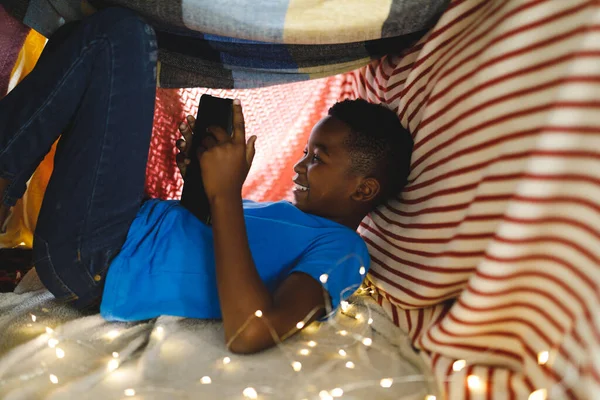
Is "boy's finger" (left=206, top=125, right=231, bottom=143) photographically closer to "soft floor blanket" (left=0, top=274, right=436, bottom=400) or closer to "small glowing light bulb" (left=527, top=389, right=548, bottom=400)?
"soft floor blanket" (left=0, top=274, right=436, bottom=400)

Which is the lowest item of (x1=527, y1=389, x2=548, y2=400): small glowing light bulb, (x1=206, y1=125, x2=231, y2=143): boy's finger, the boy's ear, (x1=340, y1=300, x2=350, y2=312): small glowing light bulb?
(x1=340, y1=300, x2=350, y2=312): small glowing light bulb

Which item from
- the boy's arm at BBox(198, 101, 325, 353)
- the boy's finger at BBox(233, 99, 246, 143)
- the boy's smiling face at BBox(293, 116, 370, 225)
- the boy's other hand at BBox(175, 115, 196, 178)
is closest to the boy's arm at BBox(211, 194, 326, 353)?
the boy's arm at BBox(198, 101, 325, 353)

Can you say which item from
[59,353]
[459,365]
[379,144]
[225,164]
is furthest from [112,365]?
[379,144]

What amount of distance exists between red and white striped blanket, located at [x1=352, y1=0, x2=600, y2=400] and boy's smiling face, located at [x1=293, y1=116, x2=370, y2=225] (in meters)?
0.13

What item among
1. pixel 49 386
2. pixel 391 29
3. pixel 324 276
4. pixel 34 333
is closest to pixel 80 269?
pixel 34 333

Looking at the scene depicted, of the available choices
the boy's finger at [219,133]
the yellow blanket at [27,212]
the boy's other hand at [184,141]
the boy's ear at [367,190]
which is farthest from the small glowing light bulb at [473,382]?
the yellow blanket at [27,212]

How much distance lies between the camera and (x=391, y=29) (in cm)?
90

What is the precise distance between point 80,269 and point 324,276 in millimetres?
394

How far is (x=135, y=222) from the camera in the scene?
92 centimetres

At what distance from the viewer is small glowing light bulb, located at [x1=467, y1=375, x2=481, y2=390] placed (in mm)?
672

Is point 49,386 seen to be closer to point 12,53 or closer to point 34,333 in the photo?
point 34,333

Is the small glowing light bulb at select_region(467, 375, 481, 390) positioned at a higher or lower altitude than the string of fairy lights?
higher

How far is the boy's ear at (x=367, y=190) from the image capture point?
0.99m

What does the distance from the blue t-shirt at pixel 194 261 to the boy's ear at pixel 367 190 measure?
0.08 meters
